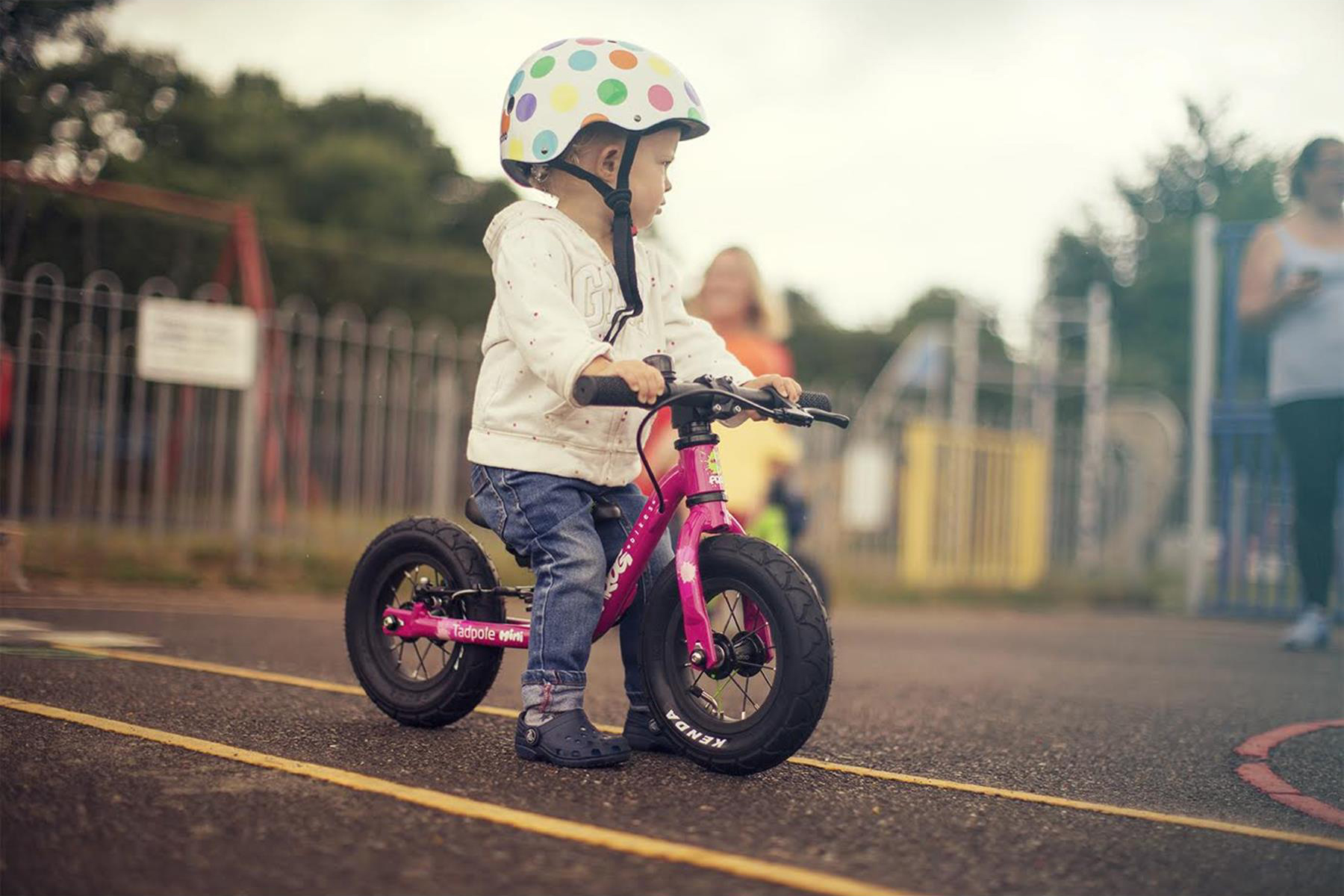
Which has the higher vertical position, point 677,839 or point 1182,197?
point 1182,197

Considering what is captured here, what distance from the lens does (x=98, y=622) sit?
645 centimetres

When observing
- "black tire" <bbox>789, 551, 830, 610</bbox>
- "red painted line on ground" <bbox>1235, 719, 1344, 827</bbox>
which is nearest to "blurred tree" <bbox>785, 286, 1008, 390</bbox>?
"black tire" <bbox>789, 551, 830, 610</bbox>

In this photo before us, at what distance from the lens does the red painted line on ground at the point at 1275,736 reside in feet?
13.7

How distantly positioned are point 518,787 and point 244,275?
10893 mm

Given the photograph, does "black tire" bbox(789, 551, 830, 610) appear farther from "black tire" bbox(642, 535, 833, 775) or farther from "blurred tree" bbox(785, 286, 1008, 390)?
"blurred tree" bbox(785, 286, 1008, 390)

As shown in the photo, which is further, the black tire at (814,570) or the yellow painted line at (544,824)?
the black tire at (814,570)

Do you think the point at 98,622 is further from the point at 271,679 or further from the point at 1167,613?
the point at 1167,613

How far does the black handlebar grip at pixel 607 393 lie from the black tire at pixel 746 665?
425 mm

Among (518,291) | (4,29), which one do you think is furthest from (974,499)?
(518,291)

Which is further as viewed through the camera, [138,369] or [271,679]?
[138,369]

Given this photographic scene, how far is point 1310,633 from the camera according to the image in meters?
7.66

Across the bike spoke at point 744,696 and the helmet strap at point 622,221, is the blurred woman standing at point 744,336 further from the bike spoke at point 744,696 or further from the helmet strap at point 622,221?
the bike spoke at point 744,696

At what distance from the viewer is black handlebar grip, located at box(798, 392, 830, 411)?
12.4 ft

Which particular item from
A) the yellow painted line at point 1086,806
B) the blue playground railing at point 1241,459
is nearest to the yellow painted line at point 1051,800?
the yellow painted line at point 1086,806
